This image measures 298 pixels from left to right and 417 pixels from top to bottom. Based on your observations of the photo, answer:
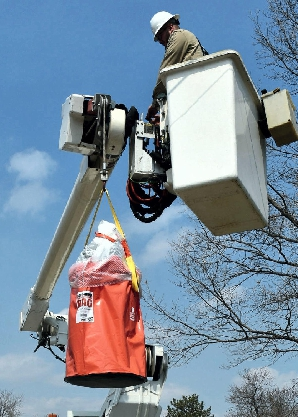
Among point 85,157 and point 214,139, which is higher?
point 85,157

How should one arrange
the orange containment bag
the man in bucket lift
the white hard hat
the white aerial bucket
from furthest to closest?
the white hard hat → the man in bucket lift → the orange containment bag → the white aerial bucket

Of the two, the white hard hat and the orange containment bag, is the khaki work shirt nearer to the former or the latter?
the white hard hat

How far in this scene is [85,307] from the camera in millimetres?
3002

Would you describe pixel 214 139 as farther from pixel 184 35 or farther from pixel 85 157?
pixel 85 157

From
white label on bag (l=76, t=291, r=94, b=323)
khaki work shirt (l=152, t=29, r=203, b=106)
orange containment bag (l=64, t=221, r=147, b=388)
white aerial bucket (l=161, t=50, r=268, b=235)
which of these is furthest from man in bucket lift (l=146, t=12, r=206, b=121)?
white label on bag (l=76, t=291, r=94, b=323)

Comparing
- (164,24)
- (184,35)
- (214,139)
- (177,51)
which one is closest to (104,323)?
(214,139)

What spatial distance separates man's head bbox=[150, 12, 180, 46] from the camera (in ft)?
13.8

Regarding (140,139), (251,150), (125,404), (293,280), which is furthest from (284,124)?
(293,280)

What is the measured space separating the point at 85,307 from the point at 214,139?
108 cm

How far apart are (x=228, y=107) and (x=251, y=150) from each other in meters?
0.37

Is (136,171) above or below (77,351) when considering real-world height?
above

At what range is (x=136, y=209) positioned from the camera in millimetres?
3912

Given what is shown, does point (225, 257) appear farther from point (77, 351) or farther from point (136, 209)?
point (77, 351)

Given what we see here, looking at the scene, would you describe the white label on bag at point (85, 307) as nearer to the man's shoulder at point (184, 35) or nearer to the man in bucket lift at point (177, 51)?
the man in bucket lift at point (177, 51)
